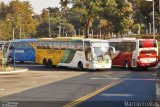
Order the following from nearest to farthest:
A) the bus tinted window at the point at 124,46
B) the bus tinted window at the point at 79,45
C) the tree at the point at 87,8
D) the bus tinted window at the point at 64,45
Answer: the bus tinted window at the point at 79,45 < the bus tinted window at the point at 124,46 < the bus tinted window at the point at 64,45 < the tree at the point at 87,8

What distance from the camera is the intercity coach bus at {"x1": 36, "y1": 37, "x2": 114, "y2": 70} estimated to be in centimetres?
3572

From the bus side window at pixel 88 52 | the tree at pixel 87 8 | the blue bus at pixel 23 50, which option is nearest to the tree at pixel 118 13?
the tree at pixel 87 8

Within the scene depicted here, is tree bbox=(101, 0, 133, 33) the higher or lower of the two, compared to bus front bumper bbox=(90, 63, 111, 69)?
higher

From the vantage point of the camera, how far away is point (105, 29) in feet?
340

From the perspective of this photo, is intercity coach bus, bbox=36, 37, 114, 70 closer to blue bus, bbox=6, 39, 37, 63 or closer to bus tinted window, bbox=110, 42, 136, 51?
bus tinted window, bbox=110, 42, 136, 51

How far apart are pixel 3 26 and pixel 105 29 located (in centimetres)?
2362

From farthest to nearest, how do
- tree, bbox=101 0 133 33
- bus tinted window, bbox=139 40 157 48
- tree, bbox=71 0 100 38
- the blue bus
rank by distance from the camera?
tree, bbox=101 0 133 33
tree, bbox=71 0 100 38
the blue bus
bus tinted window, bbox=139 40 157 48

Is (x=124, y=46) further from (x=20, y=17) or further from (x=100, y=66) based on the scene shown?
(x=20, y=17)

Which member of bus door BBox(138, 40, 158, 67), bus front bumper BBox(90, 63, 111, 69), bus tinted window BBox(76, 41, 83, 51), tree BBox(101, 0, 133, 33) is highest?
tree BBox(101, 0, 133, 33)

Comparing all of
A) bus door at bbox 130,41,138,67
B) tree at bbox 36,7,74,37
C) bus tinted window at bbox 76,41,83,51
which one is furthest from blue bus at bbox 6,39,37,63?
tree at bbox 36,7,74,37

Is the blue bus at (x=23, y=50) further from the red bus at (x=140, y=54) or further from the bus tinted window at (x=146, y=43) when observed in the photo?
the bus tinted window at (x=146, y=43)

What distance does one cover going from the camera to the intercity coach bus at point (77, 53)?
117 feet

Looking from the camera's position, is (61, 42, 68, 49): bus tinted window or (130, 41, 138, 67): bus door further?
(61, 42, 68, 49): bus tinted window

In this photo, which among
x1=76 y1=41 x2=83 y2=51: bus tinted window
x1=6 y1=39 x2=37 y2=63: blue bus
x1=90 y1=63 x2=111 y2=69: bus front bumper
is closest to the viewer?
x1=90 y1=63 x2=111 y2=69: bus front bumper
